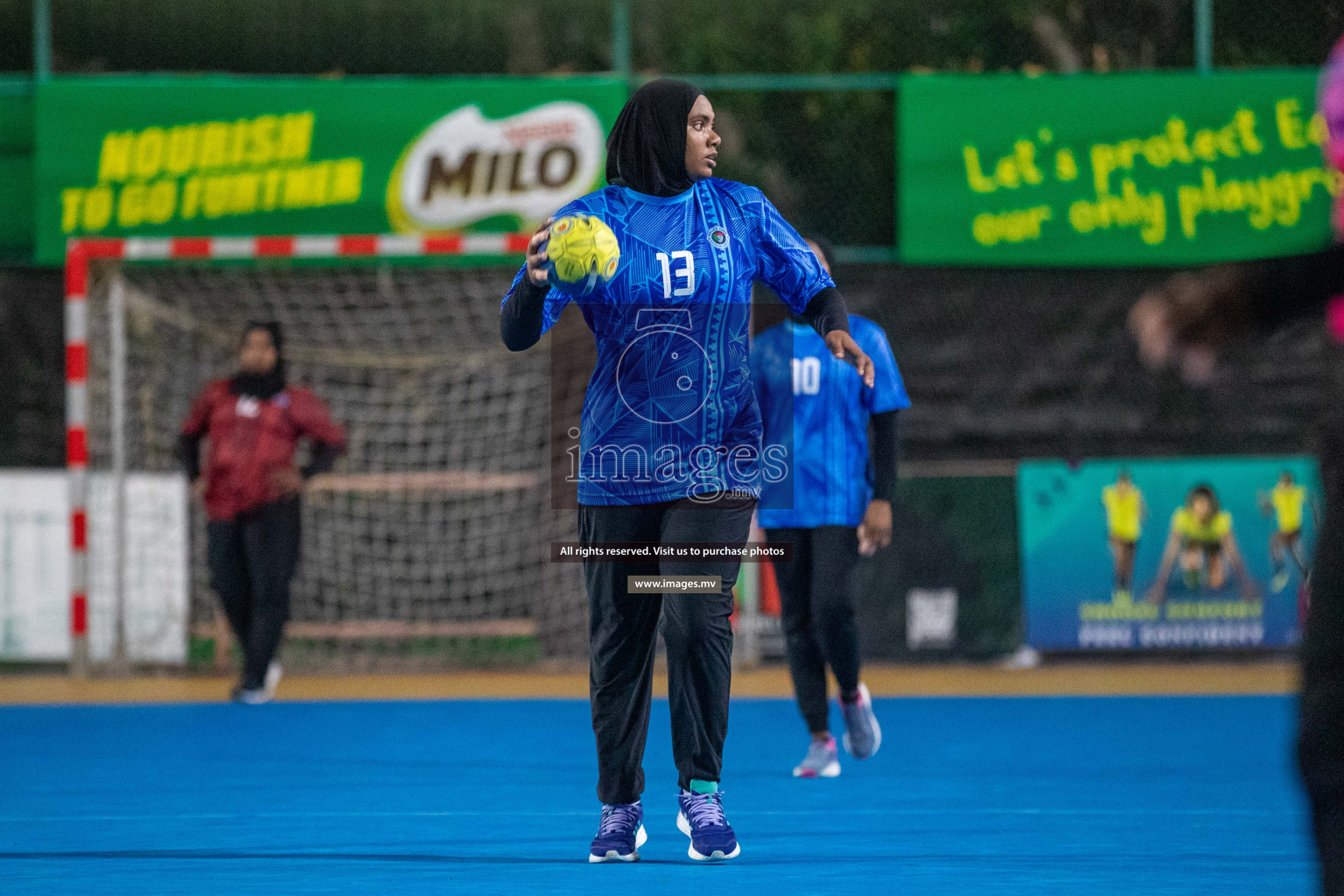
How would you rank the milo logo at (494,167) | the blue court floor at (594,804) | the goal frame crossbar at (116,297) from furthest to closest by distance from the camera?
the milo logo at (494,167)
the goal frame crossbar at (116,297)
the blue court floor at (594,804)

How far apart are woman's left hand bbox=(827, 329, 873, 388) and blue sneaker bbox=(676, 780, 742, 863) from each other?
113cm

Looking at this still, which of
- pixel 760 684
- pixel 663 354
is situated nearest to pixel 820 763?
pixel 663 354

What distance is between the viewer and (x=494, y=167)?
35.6ft

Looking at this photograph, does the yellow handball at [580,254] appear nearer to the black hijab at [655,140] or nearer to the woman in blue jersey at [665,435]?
the woman in blue jersey at [665,435]

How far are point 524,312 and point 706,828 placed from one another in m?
1.38

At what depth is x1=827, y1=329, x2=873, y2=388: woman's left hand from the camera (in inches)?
161

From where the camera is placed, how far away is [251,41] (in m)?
11.1

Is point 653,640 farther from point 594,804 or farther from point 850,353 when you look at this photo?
point 594,804

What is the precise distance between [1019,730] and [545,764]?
2223 millimetres

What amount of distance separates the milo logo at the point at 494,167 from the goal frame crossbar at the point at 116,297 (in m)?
0.57

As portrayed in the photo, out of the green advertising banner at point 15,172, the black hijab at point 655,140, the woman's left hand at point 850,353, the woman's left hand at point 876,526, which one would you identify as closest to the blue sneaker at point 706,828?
the woman's left hand at point 850,353

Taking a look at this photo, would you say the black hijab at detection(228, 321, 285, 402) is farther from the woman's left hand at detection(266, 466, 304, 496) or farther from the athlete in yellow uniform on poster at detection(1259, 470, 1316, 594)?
the athlete in yellow uniform on poster at detection(1259, 470, 1316, 594)

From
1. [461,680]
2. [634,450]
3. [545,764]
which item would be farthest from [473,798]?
[461,680]

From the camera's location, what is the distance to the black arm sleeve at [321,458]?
8914 millimetres
